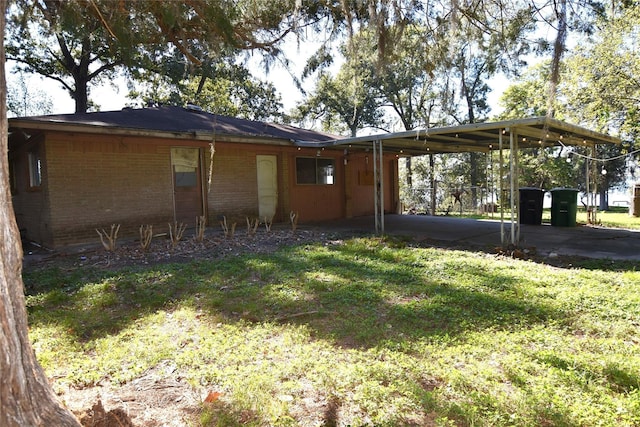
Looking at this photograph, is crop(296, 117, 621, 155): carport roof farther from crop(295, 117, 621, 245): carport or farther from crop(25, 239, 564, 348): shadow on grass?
crop(25, 239, 564, 348): shadow on grass

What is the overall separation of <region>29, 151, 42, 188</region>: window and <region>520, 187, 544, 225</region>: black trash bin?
1320cm

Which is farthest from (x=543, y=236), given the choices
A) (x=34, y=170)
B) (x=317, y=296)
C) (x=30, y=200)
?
(x=30, y=200)

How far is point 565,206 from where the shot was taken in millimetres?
11297

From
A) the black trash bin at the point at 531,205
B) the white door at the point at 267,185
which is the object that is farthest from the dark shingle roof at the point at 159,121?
the black trash bin at the point at 531,205

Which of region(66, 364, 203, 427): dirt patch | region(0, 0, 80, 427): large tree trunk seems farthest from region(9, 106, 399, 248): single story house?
region(0, 0, 80, 427): large tree trunk

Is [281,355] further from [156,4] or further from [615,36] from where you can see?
[615,36]

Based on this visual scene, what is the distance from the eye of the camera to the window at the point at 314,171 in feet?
43.2

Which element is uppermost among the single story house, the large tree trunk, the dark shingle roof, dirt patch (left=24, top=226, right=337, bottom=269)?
the dark shingle roof

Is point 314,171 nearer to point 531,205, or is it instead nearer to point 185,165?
point 185,165

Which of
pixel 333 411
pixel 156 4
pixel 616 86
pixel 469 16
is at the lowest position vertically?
pixel 333 411

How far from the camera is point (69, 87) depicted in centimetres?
2161

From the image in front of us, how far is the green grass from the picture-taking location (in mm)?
2516

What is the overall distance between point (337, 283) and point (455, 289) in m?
1.53

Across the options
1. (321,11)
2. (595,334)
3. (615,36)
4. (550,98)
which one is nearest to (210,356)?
(595,334)
